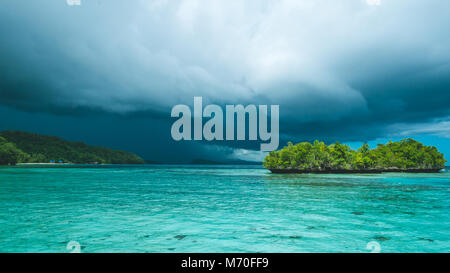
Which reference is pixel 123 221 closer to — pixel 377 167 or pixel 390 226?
pixel 390 226

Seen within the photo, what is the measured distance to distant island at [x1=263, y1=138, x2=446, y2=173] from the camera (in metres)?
142

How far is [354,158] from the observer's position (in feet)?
502

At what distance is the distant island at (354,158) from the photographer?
5595 inches

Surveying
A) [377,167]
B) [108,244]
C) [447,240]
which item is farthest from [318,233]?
[377,167]

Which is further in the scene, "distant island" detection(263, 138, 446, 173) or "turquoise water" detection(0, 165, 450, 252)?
"distant island" detection(263, 138, 446, 173)

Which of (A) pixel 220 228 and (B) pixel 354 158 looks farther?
(B) pixel 354 158

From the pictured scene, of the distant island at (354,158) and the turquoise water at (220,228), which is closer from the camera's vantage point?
the turquoise water at (220,228)

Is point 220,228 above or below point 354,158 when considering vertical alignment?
below

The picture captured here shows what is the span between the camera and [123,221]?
19531 mm

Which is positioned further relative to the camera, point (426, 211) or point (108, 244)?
point (426, 211)

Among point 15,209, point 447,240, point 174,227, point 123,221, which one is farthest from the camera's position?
point 15,209
